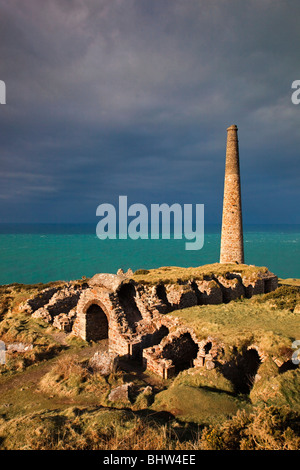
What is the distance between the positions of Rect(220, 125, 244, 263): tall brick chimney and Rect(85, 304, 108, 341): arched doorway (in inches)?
658

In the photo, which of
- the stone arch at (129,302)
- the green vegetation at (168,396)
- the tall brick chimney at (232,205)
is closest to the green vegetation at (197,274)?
the stone arch at (129,302)

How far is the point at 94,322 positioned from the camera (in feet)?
55.6

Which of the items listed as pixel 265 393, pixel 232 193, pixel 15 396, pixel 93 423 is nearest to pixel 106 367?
pixel 15 396

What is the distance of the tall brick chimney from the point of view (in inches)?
1129

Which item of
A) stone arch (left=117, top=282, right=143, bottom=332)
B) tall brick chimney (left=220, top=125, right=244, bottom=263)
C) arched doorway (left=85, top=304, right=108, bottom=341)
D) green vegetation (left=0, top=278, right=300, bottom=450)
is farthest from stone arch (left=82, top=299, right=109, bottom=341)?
tall brick chimney (left=220, top=125, right=244, bottom=263)

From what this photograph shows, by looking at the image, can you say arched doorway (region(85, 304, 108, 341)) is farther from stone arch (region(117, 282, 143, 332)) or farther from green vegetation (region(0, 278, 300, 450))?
stone arch (region(117, 282, 143, 332))

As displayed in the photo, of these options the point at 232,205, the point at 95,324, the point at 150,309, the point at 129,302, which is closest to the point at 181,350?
the point at 150,309

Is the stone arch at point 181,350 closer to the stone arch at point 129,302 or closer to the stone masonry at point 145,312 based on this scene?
the stone masonry at point 145,312

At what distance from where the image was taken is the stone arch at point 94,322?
16.7m

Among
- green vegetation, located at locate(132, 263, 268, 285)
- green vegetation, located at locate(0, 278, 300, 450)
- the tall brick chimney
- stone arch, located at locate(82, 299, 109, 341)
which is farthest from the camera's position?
the tall brick chimney

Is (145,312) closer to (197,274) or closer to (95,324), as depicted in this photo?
(95,324)

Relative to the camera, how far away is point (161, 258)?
272 feet
